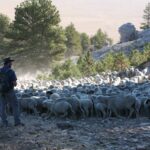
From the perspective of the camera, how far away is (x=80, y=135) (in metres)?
13.9

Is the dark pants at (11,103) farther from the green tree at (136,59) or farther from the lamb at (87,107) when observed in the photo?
the green tree at (136,59)

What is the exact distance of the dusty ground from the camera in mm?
12453

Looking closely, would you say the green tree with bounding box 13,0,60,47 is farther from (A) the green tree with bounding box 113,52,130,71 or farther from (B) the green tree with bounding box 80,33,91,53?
(B) the green tree with bounding box 80,33,91,53

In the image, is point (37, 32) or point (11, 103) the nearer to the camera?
point (11, 103)

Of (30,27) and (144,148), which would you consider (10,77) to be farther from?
(30,27)

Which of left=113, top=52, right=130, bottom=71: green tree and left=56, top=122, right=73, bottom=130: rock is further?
left=113, top=52, right=130, bottom=71: green tree

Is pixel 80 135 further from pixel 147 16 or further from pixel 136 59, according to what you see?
pixel 147 16

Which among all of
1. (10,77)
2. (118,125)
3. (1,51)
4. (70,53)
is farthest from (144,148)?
(70,53)

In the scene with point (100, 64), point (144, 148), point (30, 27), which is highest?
point (30, 27)

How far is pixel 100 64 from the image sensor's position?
44.2 m

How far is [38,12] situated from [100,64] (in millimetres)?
20794

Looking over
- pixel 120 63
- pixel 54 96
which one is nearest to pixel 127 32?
pixel 120 63

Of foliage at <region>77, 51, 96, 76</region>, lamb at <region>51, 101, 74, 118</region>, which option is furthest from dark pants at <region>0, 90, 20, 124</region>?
foliage at <region>77, 51, 96, 76</region>

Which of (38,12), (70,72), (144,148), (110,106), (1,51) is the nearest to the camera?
(144,148)
